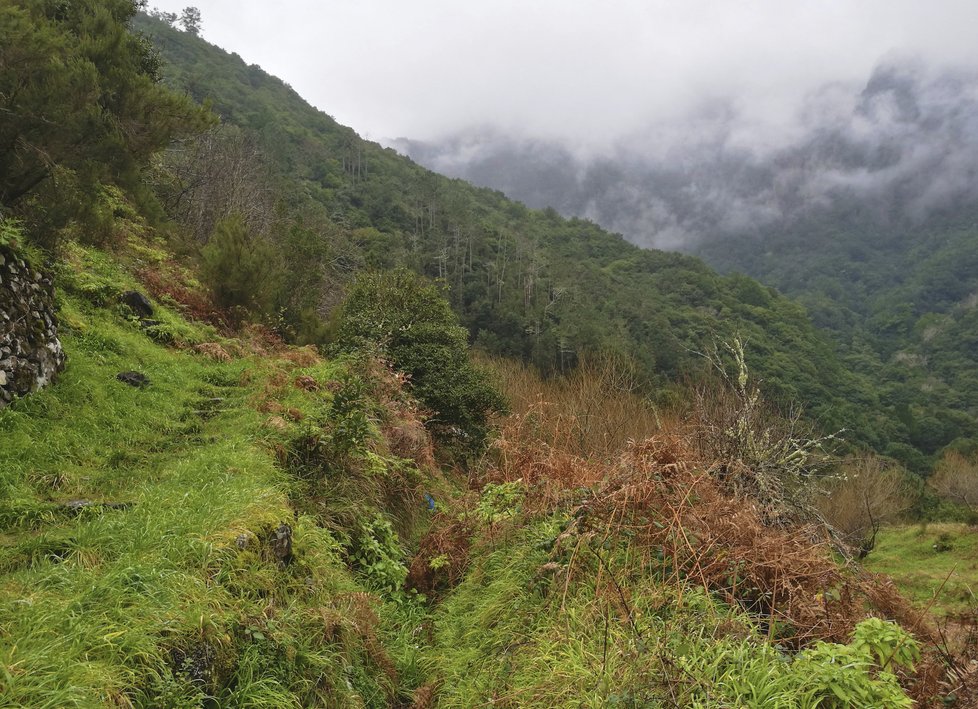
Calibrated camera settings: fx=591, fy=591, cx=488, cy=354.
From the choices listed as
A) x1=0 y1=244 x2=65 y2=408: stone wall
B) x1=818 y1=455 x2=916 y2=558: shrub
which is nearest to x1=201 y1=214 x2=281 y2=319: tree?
x1=0 y1=244 x2=65 y2=408: stone wall

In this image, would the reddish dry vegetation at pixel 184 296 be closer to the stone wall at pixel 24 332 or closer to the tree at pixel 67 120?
the tree at pixel 67 120

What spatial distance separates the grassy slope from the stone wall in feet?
0.64

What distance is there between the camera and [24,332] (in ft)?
19.7

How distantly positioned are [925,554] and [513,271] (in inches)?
1629

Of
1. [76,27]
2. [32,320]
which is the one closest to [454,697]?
[32,320]

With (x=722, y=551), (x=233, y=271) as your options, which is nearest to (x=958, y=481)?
(x=722, y=551)

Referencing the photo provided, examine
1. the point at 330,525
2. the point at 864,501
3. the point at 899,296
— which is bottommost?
the point at 330,525

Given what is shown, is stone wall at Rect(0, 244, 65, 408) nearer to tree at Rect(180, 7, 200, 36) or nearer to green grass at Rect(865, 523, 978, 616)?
green grass at Rect(865, 523, 978, 616)

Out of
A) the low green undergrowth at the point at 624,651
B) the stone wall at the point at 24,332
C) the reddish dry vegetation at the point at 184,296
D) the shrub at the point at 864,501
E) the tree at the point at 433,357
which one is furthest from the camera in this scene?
the shrub at the point at 864,501

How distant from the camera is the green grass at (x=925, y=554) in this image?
21188mm

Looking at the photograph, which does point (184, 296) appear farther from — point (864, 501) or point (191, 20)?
point (191, 20)

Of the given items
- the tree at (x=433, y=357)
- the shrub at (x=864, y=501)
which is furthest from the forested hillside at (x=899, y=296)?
the tree at (x=433, y=357)

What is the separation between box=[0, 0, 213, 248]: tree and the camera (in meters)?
7.32

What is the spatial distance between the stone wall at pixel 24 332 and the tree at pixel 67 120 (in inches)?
64.0
